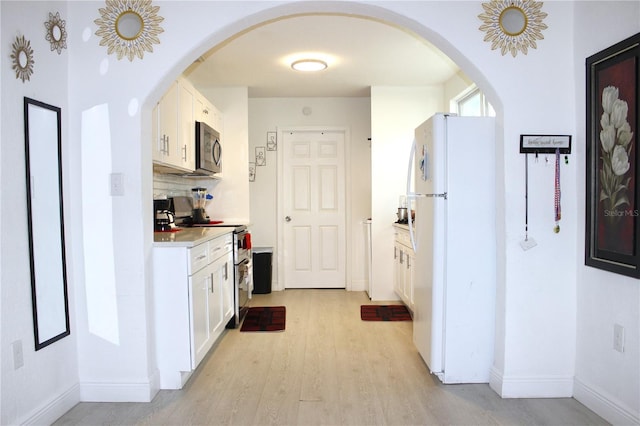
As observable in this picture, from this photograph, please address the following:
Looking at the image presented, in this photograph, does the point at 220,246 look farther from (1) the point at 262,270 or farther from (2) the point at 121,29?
(1) the point at 262,270

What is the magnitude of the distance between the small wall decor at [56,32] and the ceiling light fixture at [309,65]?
200cm

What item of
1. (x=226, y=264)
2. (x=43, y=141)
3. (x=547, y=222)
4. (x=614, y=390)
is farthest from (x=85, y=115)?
(x=614, y=390)

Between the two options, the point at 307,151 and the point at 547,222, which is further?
the point at 307,151

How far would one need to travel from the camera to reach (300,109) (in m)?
5.21

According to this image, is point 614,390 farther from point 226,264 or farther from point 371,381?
point 226,264

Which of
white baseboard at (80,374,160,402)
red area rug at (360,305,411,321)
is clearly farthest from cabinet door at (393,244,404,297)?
white baseboard at (80,374,160,402)

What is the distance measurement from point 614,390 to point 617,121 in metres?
1.33

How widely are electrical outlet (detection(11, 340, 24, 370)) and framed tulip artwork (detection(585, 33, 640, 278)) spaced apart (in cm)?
285

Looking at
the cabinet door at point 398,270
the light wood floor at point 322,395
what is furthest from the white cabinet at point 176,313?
the cabinet door at point 398,270

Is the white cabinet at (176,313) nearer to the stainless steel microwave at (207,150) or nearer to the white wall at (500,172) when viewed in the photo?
the white wall at (500,172)

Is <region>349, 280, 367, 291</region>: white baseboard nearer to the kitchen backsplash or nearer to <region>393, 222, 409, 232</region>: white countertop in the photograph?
<region>393, 222, 409, 232</region>: white countertop

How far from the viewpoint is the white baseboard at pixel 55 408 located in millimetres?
1985

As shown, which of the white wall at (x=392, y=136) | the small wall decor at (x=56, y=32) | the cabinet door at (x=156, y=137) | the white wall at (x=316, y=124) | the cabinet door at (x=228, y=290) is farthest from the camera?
the white wall at (x=316, y=124)

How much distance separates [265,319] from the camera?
393 centimetres
